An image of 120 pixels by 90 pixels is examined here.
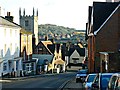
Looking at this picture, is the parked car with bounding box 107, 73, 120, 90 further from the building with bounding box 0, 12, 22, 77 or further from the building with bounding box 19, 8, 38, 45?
the building with bounding box 19, 8, 38, 45

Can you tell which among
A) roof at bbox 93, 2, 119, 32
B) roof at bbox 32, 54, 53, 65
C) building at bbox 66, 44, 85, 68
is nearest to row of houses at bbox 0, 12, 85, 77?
roof at bbox 32, 54, 53, 65

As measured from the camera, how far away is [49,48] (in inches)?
3875

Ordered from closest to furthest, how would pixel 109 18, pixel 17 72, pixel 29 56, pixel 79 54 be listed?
pixel 109 18 → pixel 17 72 → pixel 29 56 → pixel 79 54

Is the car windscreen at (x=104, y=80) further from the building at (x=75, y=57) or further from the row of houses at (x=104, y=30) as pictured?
the building at (x=75, y=57)

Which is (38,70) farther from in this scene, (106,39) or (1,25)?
(106,39)

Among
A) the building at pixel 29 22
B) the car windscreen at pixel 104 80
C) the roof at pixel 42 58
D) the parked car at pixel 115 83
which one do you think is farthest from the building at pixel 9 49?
the building at pixel 29 22

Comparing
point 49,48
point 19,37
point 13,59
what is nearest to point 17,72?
point 13,59

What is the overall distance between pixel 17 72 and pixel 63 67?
137 ft

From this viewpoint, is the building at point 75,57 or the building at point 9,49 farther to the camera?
the building at point 75,57

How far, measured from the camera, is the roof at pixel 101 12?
4372cm

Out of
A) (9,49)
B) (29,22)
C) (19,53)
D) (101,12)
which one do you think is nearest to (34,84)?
(101,12)

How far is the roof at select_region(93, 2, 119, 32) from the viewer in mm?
43719

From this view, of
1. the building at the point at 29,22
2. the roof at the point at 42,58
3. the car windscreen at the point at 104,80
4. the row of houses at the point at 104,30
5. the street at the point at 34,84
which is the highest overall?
the building at the point at 29,22

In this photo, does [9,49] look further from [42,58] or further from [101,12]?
[42,58]
